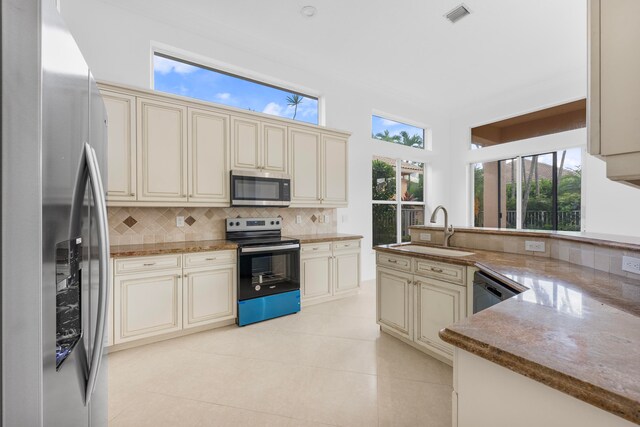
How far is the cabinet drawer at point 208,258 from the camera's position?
283 cm

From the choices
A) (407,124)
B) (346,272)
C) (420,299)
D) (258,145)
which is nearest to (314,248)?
(346,272)

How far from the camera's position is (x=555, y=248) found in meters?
2.12

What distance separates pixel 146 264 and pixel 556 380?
286cm

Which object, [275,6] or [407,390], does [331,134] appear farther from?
[407,390]

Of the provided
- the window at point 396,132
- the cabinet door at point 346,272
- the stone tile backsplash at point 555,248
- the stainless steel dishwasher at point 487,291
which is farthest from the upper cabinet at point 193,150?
the stainless steel dishwasher at point 487,291

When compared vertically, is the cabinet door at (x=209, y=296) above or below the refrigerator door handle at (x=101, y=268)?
below

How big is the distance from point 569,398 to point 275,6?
3710 mm

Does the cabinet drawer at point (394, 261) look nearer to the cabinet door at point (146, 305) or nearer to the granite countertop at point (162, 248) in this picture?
the granite countertop at point (162, 248)

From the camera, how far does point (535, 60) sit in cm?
427

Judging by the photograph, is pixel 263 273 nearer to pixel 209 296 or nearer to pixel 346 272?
pixel 209 296

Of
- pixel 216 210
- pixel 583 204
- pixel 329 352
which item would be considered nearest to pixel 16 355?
pixel 329 352

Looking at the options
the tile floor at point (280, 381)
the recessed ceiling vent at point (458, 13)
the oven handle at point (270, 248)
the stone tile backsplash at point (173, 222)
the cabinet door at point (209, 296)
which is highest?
the recessed ceiling vent at point (458, 13)

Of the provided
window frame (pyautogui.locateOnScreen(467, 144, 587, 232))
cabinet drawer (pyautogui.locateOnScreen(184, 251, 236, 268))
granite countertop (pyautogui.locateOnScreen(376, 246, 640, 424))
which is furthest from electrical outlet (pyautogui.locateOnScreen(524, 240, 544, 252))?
window frame (pyautogui.locateOnScreen(467, 144, 587, 232))

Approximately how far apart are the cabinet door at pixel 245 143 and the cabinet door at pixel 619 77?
311cm
